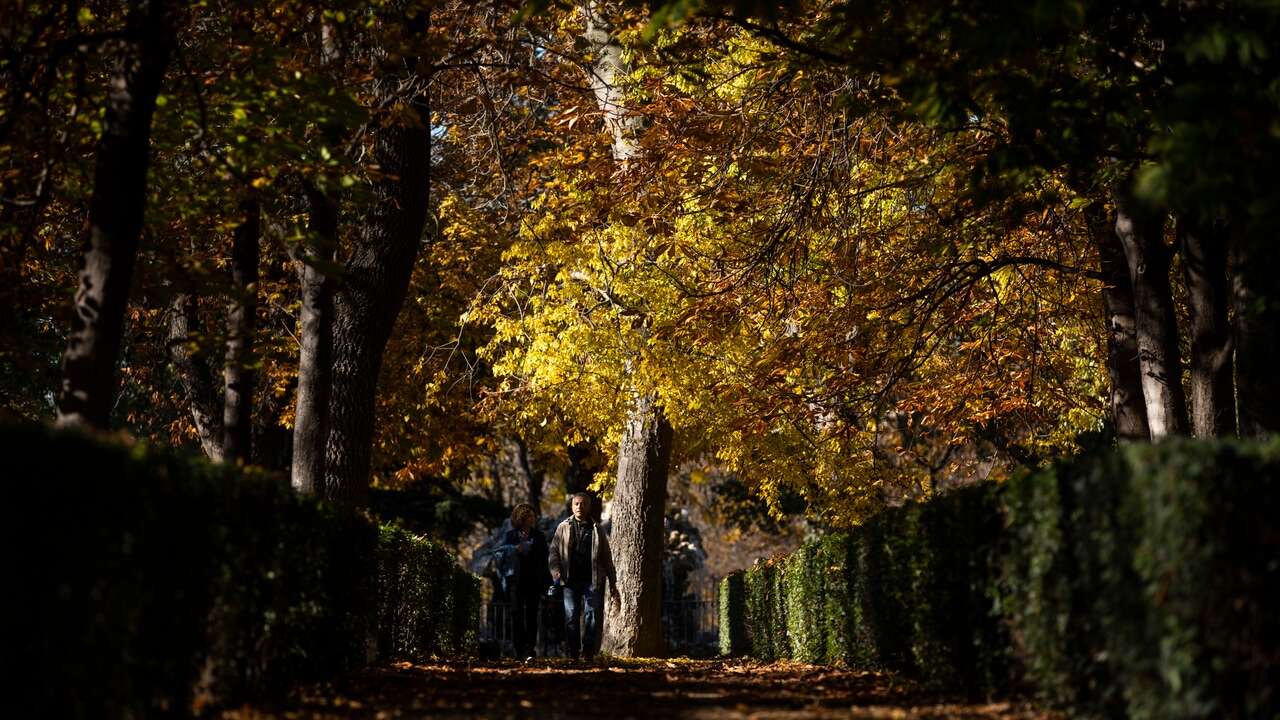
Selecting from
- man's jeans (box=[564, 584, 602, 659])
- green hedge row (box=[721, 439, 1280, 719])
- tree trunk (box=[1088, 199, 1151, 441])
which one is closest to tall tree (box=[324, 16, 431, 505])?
man's jeans (box=[564, 584, 602, 659])

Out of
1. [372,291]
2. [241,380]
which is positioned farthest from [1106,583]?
[241,380]

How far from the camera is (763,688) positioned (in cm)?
1120

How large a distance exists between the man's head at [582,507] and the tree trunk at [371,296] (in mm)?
3440

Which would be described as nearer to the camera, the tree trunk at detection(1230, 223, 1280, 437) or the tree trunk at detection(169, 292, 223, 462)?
the tree trunk at detection(1230, 223, 1280, 437)

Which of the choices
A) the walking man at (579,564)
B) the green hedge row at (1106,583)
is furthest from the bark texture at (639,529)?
the green hedge row at (1106,583)

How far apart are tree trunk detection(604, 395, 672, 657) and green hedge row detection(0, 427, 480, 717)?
927 centimetres

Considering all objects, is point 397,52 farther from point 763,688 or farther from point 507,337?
point 507,337

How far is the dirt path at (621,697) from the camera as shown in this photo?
27.5ft

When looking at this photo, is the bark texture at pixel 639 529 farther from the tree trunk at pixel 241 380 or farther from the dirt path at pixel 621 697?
the dirt path at pixel 621 697

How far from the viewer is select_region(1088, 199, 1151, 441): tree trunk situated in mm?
15633

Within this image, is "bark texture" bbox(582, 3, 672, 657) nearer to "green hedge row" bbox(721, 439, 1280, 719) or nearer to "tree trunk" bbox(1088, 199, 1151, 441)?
"tree trunk" bbox(1088, 199, 1151, 441)

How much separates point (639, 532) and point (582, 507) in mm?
3393

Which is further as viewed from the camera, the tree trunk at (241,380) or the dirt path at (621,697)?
the tree trunk at (241,380)

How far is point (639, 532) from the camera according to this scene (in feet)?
67.2
